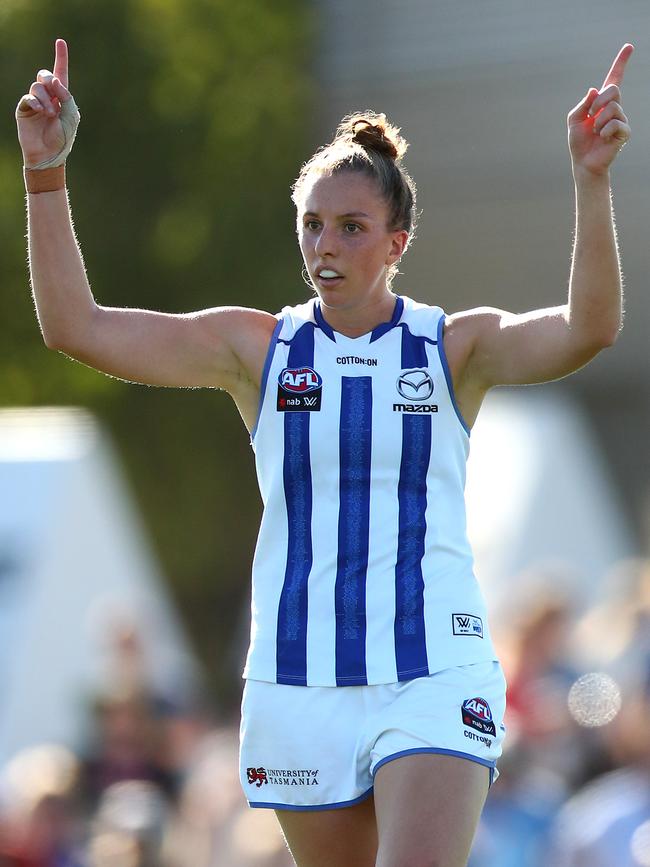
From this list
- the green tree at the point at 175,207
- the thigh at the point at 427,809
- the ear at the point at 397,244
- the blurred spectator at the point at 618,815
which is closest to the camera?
the thigh at the point at 427,809

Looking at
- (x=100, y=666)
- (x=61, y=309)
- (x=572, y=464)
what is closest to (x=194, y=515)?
(x=572, y=464)

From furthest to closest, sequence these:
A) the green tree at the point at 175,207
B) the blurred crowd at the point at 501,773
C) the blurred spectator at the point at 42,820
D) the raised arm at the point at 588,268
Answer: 1. the green tree at the point at 175,207
2. the blurred spectator at the point at 42,820
3. the blurred crowd at the point at 501,773
4. the raised arm at the point at 588,268

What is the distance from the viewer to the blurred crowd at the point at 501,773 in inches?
293

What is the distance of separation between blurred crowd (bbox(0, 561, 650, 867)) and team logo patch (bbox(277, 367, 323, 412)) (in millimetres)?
3364

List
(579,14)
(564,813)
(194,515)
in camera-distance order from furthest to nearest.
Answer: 1. (579,14)
2. (194,515)
3. (564,813)

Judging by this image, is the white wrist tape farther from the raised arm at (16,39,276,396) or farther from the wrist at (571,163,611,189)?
the wrist at (571,163,611,189)

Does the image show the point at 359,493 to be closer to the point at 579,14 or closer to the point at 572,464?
the point at 572,464

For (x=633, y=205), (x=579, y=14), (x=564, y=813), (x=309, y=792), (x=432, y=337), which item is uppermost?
(x=579, y=14)

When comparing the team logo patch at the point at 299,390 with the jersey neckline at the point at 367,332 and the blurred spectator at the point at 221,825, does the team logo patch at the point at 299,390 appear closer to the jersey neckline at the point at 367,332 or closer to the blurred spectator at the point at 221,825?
the jersey neckline at the point at 367,332

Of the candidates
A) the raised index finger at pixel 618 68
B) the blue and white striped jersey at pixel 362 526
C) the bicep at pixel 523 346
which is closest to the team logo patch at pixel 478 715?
the blue and white striped jersey at pixel 362 526

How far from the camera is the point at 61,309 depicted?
4336 millimetres

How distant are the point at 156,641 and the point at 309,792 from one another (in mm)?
6585

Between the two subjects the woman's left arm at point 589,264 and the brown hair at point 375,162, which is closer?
the woman's left arm at point 589,264

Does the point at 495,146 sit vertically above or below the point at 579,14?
below
